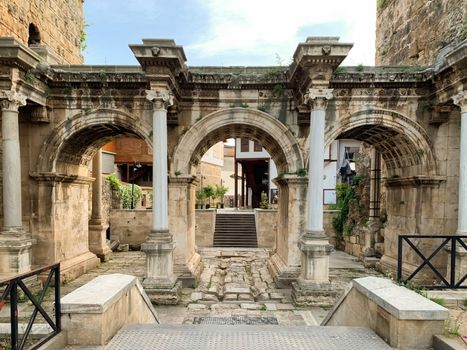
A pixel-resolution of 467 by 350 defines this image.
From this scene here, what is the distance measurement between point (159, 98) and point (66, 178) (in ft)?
14.0

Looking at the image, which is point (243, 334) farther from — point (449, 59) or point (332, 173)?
point (332, 173)

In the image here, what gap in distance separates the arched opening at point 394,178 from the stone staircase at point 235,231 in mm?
5924

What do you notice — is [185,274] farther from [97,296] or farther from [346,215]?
[346,215]

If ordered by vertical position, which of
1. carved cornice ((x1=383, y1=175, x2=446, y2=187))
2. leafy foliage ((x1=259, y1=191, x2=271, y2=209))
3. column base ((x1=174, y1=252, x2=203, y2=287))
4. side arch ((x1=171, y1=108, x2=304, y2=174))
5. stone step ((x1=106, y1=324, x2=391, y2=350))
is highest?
side arch ((x1=171, y1=108, x2=304, y2=174))

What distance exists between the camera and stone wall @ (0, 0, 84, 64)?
27.6ft

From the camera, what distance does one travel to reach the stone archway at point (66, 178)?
829 centimetres

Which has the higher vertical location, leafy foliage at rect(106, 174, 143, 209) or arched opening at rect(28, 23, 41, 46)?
arched opening at rect(28, 23, 41, 46)

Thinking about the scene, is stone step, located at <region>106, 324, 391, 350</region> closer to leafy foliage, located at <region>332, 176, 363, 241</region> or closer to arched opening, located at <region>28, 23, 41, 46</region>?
leafy foliage, located at <region>332, 176, 363, 241</region>

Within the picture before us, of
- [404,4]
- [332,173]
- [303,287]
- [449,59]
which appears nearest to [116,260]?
[303,287]

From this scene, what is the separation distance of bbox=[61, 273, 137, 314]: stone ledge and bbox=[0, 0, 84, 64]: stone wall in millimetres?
8002

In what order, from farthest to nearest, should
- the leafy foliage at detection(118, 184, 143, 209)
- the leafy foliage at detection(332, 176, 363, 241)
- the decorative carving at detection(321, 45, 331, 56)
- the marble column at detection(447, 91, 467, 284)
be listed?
the leafy foliage at detection(118, 184, 143, 209) → the leafy foliage at detection(332, 176, 363, 241) → the marble column at detection(447, 91, 467, 284) → the decorative carving at detection(321, 45, 331, 56)

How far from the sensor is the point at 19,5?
8.73m

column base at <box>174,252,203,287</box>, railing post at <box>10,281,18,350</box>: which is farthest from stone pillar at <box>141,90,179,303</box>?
railing post at <box>10,281,18,350</box>

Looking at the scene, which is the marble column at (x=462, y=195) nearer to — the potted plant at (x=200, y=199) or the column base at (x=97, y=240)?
the column base at (x=97, y=240)
